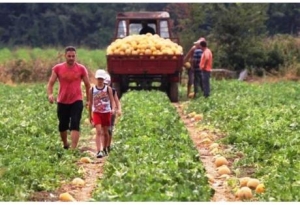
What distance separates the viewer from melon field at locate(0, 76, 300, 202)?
8361mm

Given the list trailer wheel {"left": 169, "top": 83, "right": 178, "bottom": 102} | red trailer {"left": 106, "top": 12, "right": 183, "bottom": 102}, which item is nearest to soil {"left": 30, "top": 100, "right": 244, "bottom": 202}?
red trailer {"left": 106, "top": 12, "right": 183, "bottom": 102}

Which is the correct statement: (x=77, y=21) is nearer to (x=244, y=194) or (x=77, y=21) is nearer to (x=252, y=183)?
(x=252, y=183)

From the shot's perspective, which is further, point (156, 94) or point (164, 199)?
point (156, 94)

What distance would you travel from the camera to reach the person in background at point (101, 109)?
1226 cm

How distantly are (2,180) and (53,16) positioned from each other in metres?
55.0

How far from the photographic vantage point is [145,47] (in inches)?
850

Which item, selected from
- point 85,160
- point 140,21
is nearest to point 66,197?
point 85,160

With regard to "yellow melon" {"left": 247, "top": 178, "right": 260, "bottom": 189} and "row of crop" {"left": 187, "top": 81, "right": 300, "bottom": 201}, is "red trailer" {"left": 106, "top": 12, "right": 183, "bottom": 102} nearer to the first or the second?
"row of crop" {"left": 187, "top": 81, "right": 300, "bottom": 201}

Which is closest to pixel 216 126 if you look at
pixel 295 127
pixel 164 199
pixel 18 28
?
pixel 295 127

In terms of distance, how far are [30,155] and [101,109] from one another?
1.76 meters

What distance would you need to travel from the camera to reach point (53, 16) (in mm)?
63594

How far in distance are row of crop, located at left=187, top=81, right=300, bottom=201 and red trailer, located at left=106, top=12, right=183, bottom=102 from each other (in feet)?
4.51

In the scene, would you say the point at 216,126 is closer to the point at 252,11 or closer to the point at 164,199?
the point at 164,199

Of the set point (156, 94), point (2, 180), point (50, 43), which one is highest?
point (2, 180)
